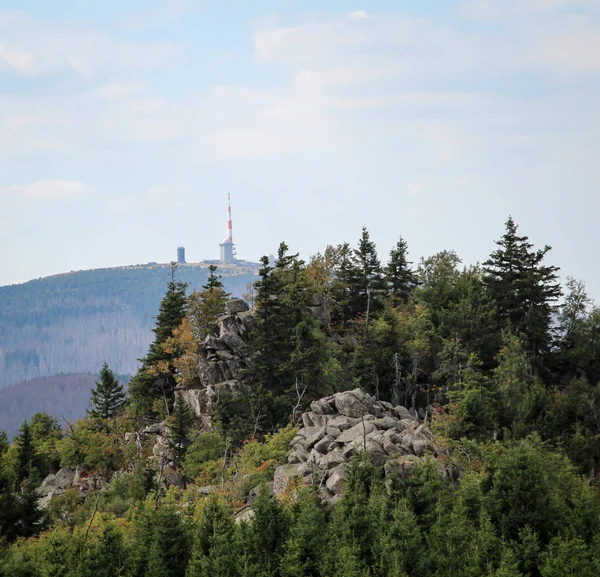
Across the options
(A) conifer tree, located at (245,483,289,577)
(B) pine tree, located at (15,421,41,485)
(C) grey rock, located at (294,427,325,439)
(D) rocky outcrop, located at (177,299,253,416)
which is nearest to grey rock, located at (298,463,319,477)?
(C) grey rock, located at (294,427,325,439)

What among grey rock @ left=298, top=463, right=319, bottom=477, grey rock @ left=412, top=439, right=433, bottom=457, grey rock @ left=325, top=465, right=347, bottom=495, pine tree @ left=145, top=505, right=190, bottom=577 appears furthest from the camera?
grey rock @ left=412, top=439, right=433, bottom=457

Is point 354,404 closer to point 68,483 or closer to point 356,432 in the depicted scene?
point 356,432

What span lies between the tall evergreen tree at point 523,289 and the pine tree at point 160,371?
109 ft

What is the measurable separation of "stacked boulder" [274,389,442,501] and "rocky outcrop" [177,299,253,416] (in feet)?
37.1

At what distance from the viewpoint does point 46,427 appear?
9656cm

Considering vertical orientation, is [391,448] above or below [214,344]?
below

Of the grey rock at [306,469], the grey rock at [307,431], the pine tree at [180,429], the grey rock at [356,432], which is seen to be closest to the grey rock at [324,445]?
the grey rock at [356,432]

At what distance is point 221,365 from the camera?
72.5m

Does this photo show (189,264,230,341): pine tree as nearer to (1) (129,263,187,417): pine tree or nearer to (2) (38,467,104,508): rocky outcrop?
(1) (129,263,187,417): pine tree

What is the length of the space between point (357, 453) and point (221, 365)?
24.7m

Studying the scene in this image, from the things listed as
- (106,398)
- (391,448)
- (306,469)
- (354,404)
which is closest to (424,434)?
(391,448)

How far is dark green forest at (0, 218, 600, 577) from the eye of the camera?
46.2m

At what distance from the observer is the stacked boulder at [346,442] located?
5194cm

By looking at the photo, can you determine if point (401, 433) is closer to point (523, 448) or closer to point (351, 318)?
point (523, 448)
